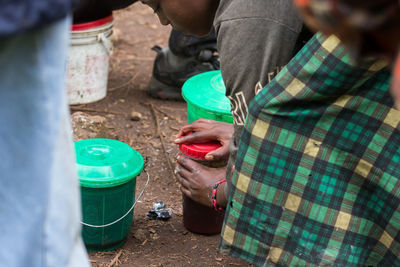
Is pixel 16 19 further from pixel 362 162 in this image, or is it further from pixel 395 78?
pixel 362 162

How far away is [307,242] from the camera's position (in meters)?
1.94

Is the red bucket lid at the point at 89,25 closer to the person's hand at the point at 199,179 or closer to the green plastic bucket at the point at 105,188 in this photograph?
the green plastic bucket at the point at 105,188

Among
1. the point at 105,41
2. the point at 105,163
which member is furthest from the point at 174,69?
the point at 105,163

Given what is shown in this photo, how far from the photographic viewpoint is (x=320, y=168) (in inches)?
72.3

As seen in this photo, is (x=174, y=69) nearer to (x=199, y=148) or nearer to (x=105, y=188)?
(x=199, y=148)

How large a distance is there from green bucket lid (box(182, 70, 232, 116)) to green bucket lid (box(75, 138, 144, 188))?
0.42 metres

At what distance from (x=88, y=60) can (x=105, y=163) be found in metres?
1.63

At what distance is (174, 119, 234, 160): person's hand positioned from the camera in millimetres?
2402

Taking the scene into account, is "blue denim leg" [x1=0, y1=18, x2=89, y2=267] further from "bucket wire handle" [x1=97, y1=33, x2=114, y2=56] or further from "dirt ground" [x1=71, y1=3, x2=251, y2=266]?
"bucket wire handle" [x1=97, y1=33, x2=114, y2=56]

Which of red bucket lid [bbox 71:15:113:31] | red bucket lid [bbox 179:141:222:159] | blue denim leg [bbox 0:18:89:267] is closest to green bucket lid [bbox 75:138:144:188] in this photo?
red bucket lid [bbox 179:141:222:159]

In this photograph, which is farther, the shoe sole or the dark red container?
the shoe sole

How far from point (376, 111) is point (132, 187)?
114 cm

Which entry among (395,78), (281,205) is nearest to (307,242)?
(281,205)

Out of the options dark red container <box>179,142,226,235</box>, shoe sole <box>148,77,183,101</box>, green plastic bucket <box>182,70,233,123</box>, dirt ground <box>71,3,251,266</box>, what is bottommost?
dirt ground <box>71,3,251,266</box>
